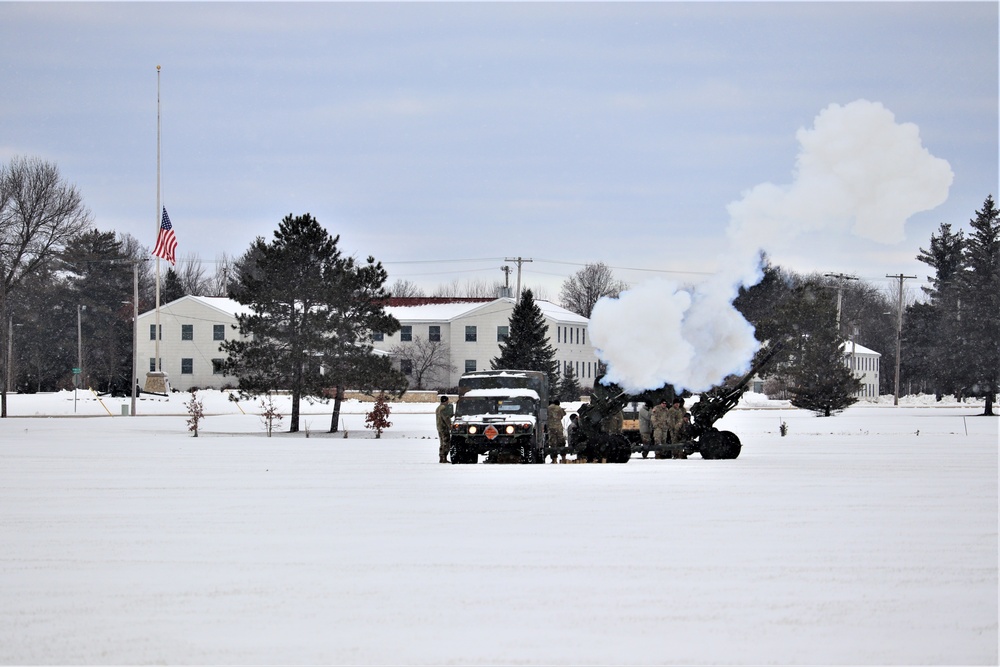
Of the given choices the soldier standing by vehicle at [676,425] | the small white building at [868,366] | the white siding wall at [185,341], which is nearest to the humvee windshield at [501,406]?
→ the soldier standing by vehicle at [676,425]

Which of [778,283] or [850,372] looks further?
[778,283]

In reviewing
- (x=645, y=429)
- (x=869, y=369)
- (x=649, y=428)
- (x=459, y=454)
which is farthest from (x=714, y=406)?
(x=869, y=369)

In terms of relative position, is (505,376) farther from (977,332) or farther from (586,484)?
(977,332)

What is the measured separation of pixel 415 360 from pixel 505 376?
60.5 meters

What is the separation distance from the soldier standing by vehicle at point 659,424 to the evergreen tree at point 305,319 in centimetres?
1765

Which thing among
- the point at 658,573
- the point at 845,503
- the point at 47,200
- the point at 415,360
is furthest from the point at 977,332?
the point at 658,573

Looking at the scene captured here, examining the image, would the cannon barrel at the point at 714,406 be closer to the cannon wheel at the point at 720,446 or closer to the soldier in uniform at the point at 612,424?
the cannon wheel at the point at 720,446

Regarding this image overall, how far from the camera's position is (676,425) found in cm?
3512

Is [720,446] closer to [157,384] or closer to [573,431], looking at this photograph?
[573,431]

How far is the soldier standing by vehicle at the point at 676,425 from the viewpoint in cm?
3484

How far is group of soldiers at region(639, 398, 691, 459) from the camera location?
1368 inches

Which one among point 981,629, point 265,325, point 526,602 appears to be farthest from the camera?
point 265,325

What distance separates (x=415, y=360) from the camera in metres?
98.0

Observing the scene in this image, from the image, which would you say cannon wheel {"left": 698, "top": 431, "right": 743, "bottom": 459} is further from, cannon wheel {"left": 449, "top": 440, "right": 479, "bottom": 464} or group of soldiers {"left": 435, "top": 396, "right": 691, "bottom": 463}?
cannon wheel {"left": 449, "top": 440, "right": 479, "bottom": 464}
